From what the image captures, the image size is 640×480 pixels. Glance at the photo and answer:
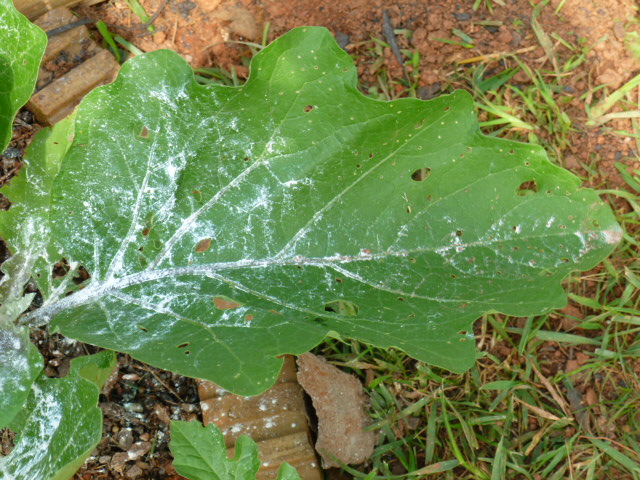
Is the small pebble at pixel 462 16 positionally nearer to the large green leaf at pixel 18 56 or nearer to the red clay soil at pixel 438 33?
the red clay soil at pixel 438 33

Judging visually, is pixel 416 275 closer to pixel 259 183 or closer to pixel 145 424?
pixel 259 183

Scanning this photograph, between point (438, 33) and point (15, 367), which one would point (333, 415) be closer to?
point (15, 367)

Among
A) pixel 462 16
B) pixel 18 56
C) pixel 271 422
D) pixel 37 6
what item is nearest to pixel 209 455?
pixel 271 422

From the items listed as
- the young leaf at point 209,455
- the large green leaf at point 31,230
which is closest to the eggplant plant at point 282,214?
the large green leaf at point 31,230

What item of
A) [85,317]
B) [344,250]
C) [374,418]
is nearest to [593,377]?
[374,418]

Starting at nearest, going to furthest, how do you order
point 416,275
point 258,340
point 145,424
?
point 258,340 < point 416,275 < point 145,424

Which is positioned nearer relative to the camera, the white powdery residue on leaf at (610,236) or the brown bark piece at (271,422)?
the white powdery residue on leaf at (610,236)
